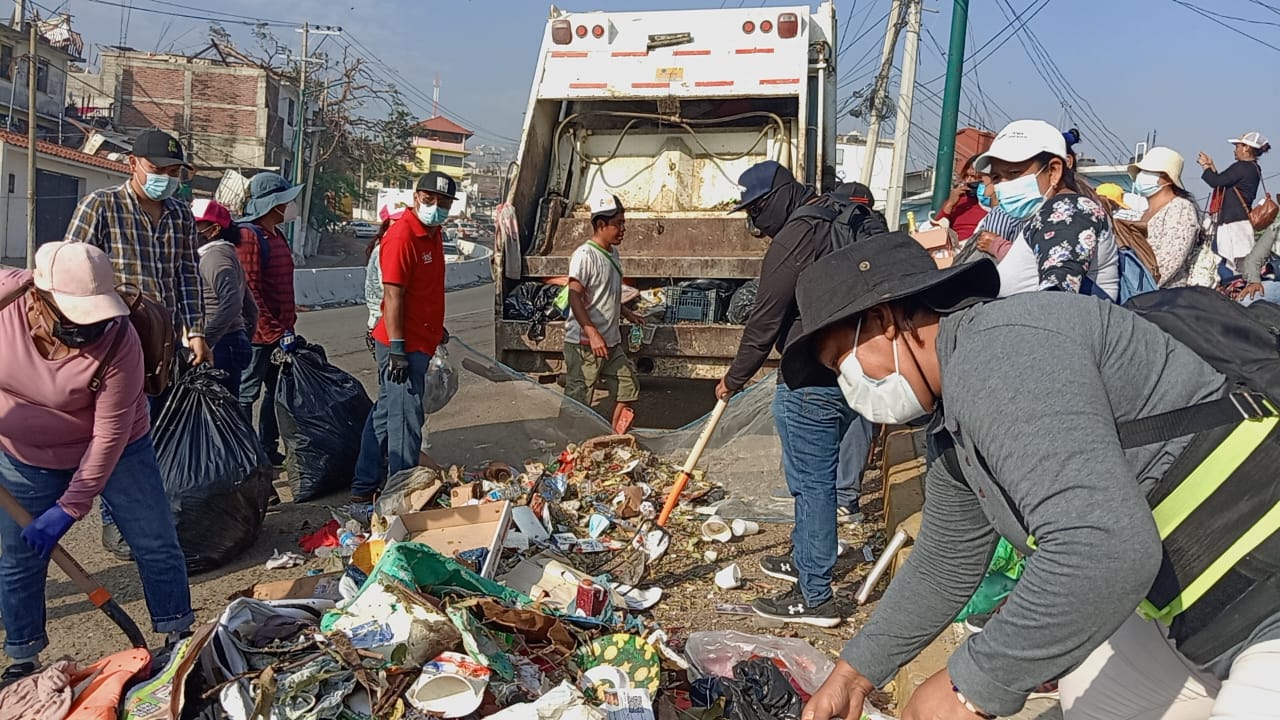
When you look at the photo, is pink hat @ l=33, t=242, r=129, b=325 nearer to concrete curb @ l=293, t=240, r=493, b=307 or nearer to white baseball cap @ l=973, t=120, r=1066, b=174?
white baseball cap @ l=973, t=120, r=1066, b=174

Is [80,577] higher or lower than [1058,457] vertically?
lower

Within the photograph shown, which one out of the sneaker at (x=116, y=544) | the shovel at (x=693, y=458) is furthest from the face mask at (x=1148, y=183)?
the sneaker at (x=116, y=544)

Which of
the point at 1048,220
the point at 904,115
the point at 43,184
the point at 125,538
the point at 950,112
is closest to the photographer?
the point at 125,538

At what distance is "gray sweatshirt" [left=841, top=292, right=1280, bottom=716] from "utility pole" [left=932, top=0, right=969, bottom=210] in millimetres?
7809

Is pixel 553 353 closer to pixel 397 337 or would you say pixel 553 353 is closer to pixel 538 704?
pixel 397 337

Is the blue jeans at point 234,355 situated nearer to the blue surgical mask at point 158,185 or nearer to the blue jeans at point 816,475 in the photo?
the blue surgical mask at point 158,185

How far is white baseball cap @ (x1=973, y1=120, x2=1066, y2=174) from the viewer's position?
11.1 ft

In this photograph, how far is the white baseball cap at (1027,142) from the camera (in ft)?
11.1

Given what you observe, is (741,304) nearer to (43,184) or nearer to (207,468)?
(207,468)

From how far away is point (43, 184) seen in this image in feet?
80.9

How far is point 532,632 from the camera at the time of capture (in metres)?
2.71

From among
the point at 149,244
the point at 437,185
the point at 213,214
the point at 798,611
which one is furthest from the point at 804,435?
the point at 213,214

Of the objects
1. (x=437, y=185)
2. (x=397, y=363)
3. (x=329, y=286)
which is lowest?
(x=329, y=286)

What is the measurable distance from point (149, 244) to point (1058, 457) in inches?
160
